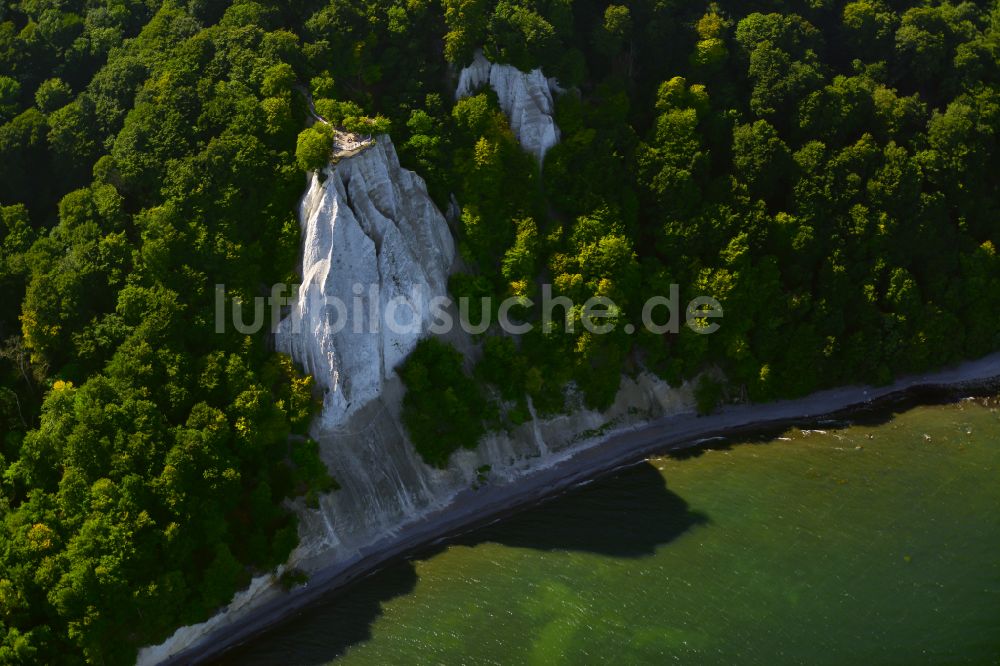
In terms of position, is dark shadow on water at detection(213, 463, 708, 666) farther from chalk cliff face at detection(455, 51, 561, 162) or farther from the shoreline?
chalk cliff face at detection(455, 51, 561, 162)

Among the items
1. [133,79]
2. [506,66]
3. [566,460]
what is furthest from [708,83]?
[133,79]

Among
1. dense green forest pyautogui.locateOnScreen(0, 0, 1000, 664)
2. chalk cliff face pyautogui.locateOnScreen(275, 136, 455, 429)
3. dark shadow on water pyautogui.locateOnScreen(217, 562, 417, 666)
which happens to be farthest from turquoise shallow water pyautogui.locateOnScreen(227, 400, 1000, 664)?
chalk cliff face pyautogui.locateOnScreen(275, 136, 455, 429)

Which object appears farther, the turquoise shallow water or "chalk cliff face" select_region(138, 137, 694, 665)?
"chalk cliff face" select_region(138, 137, 694, 665)

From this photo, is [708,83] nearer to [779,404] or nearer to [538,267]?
[538,267]

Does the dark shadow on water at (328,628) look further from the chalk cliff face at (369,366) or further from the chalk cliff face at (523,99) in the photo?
the chalk cliff face at (523,99)

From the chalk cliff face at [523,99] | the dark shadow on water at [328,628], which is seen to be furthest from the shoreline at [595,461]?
the chalk cliff face at [523,99]

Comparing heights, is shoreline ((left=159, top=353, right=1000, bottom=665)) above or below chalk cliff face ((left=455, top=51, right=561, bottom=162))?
below
